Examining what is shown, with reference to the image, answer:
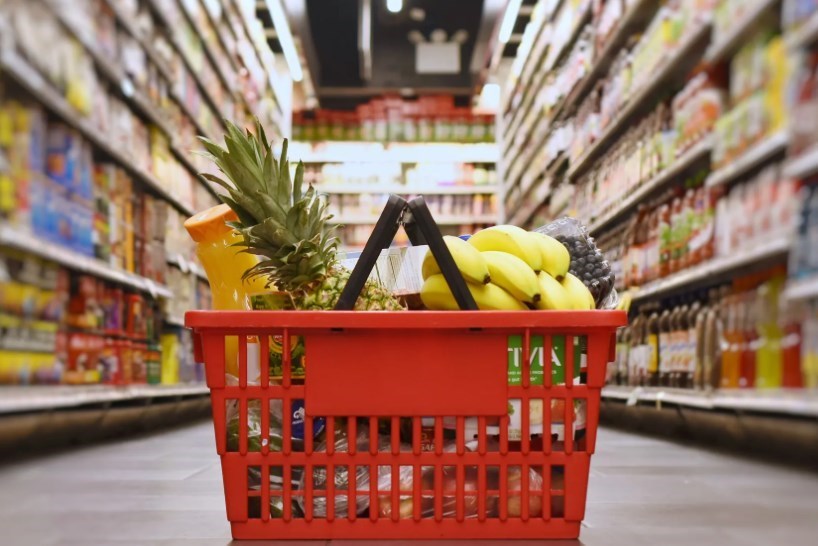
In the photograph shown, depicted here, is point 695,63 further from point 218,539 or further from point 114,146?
point 218,539

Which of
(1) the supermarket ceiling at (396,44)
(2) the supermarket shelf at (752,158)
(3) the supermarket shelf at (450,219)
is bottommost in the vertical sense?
(2) the supermarket shelf at (752,158)

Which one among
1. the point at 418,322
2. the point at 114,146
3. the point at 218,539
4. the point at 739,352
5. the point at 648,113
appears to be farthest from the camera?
the point at 648,113

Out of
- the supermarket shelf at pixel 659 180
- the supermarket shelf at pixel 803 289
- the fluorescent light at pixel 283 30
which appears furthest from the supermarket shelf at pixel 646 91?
the fluorescent light at pixel 283 30

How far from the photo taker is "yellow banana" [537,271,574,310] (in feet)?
3.79

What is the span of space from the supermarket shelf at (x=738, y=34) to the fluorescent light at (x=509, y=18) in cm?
367

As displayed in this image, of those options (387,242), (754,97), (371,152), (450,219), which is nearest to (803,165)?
(754,97)

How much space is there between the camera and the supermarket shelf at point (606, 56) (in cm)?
358

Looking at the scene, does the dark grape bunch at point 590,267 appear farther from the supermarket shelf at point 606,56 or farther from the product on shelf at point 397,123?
the product on shelf at point 397,123

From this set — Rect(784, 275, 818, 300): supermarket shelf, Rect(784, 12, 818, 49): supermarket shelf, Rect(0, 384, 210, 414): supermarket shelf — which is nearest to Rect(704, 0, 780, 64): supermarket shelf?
Result: Rect(784, 12, 818, 49): supermarket shelf

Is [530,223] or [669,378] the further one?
[530,223]

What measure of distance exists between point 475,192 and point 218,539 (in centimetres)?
788

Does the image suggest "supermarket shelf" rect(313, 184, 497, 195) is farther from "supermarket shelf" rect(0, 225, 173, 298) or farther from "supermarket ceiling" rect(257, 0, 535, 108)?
"supermarket shelf" rect(0, 225, 173, 298)

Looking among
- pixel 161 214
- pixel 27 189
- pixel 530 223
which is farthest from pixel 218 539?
pixel 530 223

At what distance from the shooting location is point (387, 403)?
3.48ft
